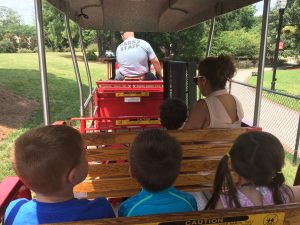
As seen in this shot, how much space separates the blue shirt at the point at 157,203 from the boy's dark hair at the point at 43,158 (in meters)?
0.32

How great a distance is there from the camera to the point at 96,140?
2.04 meters

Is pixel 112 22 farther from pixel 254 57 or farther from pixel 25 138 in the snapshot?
pixel 254 57

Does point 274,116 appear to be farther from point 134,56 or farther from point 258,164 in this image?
point 258,164

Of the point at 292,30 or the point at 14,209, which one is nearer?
the point at 14,209

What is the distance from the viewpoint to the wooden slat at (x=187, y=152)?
2068 millimetres

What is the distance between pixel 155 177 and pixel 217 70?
4.11 ft

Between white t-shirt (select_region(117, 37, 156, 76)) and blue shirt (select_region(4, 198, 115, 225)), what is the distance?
11.4 feet

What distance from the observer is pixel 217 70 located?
7.98ft

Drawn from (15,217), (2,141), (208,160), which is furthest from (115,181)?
(2,141)

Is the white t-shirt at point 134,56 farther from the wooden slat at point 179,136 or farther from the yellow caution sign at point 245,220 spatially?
the yellow caution sign at point 245,220

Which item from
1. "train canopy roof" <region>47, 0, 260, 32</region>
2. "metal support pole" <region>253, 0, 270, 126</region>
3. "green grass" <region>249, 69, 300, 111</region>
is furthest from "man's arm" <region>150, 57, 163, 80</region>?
"metal support pole" <region>253, 0, 270, 126</region>

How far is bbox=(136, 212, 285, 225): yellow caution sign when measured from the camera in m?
1.05

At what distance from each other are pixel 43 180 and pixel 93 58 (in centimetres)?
2738

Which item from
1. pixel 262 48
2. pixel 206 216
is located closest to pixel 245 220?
pixel 206 216
